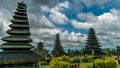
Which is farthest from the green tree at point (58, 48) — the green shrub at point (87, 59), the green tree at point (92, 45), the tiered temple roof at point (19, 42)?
the tiered temple roof at point (19, 42)

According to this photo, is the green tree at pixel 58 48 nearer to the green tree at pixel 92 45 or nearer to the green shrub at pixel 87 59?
the green tree at pixel 92 45

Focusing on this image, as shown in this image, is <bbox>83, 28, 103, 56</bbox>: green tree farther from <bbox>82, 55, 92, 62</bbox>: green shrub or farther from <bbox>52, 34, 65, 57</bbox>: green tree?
<bbox>52, 34, 65, 57</bbox>: green tree

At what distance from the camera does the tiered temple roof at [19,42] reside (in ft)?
148

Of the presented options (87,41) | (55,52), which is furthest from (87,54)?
(55,52)

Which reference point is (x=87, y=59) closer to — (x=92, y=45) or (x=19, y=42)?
(x=92, y=45)

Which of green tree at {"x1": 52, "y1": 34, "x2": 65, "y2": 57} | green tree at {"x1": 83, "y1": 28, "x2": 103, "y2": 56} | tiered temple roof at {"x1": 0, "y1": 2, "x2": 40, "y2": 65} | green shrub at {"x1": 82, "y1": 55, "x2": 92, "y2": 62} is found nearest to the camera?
tiered temple roof at {"x1": 0, "y1": 2, "x2": 40, "y2": 65}

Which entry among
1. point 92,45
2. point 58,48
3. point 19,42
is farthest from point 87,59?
point 19,42

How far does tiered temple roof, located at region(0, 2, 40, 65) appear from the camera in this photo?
45.0 metres

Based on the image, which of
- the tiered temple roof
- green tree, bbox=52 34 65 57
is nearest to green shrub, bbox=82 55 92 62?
green tree, bbox=52 34 65 57

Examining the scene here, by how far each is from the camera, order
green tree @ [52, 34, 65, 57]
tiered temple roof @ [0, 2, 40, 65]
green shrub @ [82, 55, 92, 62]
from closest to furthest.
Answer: tiered temple roof @ [0, 2, 40, 65] < green shrub @ [82, 55, 92, 62] < green tree @ [52, 34, 65, 57]

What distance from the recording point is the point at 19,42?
1870 inches

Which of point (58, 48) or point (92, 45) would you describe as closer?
point (92, 45)

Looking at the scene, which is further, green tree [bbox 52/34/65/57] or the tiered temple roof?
green tree [bbox 52/34/65/57]

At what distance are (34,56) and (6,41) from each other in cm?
665
